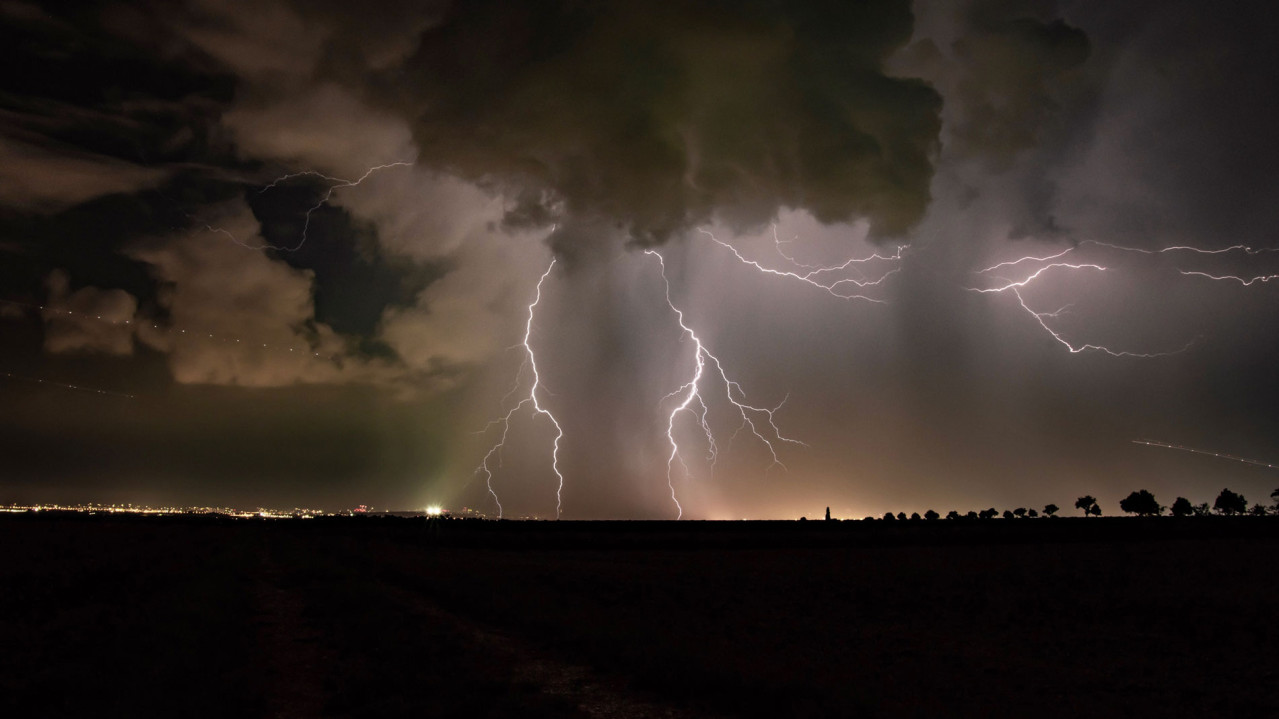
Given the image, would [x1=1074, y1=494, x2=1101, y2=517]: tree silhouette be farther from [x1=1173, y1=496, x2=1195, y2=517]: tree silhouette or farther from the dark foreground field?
the dark foreground field

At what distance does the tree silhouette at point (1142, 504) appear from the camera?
12188cm

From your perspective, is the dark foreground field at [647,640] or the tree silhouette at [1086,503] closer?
the dark foreground field at [647,640]

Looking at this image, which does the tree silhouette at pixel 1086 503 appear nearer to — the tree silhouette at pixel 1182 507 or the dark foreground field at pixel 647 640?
the tree silhouette at pixel 1182 507

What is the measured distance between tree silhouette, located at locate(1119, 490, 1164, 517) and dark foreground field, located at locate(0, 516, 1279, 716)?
11283 cm

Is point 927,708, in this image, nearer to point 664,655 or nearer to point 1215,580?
point 664,655

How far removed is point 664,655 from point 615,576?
17.4m

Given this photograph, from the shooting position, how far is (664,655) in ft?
36.7

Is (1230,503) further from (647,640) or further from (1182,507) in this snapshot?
(647,640)

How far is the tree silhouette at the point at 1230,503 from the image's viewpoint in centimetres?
11656

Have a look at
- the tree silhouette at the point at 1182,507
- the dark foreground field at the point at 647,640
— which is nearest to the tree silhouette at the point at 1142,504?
the tree silhouette at the point at 1182,507

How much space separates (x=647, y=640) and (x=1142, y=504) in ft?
465

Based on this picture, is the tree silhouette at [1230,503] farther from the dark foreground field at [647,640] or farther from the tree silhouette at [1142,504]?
the dark foreground field at [647,640]

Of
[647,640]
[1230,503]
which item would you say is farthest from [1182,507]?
[647,640]

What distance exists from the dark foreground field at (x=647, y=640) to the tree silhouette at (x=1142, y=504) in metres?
113
